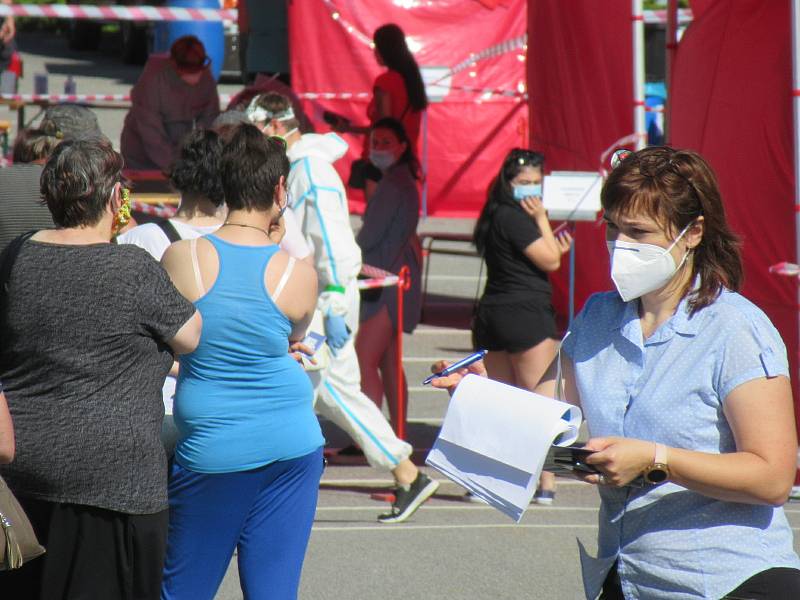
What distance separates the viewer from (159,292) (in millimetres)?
3451

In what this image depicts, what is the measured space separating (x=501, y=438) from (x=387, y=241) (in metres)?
4.53

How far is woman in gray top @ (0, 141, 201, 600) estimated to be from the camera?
3.39m

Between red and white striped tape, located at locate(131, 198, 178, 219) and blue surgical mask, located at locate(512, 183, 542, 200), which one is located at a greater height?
blue surgical mask, located at locate(512, 183, 542, 200)

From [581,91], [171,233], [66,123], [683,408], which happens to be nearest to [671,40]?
[581,91]

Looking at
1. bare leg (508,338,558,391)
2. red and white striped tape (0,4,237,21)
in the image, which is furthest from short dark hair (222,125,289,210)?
red and white striped tape (0,4,237,21)

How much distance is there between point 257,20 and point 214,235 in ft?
25.8

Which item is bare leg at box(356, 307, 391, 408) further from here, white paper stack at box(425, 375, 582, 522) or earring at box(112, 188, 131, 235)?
white paper stack at box(425, 375, 582, 522)

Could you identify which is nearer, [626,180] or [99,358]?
[626,180]

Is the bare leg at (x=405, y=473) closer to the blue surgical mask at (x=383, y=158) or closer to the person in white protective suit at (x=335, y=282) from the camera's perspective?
the person in white protective suit at (x=335, y=282)

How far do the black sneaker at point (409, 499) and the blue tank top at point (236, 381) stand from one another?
2643 millimetres

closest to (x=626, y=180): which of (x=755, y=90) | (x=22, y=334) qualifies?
(x=22, y=334)

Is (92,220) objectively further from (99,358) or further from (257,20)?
(257,20)

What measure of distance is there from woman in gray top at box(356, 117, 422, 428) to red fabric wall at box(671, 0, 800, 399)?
1.69 metres

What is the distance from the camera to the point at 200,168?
4.60 m
